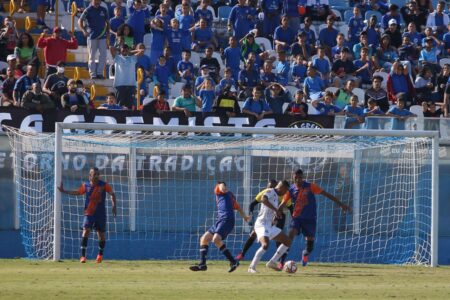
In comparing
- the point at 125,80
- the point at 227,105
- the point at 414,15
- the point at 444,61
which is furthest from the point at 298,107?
the point at 414,15

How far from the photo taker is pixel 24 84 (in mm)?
22969

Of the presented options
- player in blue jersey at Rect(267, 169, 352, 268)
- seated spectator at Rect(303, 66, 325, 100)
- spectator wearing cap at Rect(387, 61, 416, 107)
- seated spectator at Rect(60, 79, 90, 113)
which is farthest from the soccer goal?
spectator wearing cap at Rect(387, 61, 416, 107)

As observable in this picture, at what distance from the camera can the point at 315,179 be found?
23438 mm

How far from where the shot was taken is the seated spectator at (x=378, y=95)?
1014 inches

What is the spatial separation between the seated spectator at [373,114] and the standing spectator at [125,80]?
4719 millimetres

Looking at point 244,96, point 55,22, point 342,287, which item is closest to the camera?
point 342,287

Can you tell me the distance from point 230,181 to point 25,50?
523 centimetres

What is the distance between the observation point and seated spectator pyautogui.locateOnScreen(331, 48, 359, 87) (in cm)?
2756

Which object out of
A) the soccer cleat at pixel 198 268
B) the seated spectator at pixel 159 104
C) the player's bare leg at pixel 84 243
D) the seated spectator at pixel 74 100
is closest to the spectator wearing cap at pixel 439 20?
the seated spectator at pixel 159 104

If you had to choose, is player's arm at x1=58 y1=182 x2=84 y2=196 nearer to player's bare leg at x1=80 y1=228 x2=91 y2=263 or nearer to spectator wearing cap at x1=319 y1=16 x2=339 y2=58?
player's bare leg at x1=80 y1=228 x2=91 y2=263

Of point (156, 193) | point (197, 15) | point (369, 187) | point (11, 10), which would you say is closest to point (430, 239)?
point (369, 187)

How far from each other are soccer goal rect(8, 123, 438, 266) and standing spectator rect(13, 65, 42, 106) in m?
1.19

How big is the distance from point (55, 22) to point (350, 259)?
359 inches

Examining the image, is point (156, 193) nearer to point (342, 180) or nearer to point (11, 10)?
point (342, 180)
